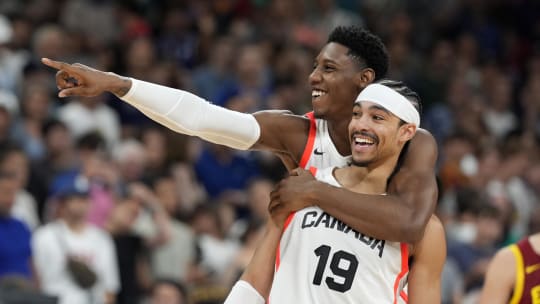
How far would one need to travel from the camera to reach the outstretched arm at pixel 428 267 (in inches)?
184

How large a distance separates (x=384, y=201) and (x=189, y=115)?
92cm

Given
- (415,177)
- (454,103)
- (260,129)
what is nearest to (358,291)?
(415,177)

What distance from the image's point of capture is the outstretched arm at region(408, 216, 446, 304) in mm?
4684

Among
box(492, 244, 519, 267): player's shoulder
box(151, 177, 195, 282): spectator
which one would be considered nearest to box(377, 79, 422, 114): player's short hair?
box(492, 244, 519, 267): player's shoulder

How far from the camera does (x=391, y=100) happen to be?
4668 millimetres

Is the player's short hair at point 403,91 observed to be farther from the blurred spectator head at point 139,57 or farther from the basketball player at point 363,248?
the blurred spectator head at point 139,57

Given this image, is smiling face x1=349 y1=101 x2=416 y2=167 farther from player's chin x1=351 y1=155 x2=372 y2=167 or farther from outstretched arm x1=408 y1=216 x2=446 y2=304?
outstretched arm x1=408 y1=216 x2=446 y2=304

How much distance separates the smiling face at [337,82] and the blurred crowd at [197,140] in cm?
334

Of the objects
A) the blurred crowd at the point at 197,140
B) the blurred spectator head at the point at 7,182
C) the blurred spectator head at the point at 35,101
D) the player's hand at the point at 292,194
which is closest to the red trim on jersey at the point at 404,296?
the player's hand at the point at 292,194

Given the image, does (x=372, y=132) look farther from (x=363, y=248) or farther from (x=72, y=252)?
(x=72, y=252)

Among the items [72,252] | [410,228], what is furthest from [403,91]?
[72,252]

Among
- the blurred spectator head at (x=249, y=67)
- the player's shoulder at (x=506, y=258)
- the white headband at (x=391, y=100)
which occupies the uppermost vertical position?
the blurred spectator head at (x=249, y=67)

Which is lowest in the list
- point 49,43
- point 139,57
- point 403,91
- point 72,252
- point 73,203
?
point 72,252

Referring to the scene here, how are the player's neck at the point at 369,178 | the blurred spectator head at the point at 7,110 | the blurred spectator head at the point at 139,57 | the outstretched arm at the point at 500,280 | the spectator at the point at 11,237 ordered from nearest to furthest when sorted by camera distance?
the player's neck at the point at 369,178, the outstretched arm at the point at 500,280, the spectator at the point at 11,237, the blurred spectator head at the point at 7,110, the blurred spectator head at the point at 139,57
